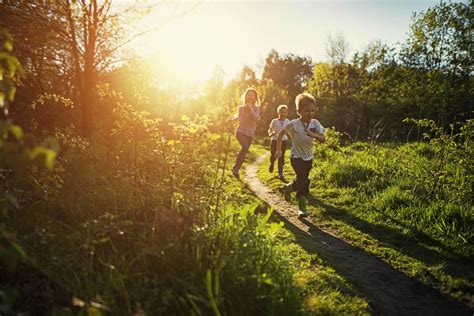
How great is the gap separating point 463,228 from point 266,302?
3.74 metres

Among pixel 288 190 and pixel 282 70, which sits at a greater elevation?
pixel 282 70

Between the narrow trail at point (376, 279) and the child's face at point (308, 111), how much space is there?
198 centimetres

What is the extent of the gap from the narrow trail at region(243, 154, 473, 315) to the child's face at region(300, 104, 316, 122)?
198 cm

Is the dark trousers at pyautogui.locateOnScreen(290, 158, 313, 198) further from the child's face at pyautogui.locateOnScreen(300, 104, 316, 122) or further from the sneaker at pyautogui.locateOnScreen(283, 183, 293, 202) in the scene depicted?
the child's face at pyautogui.locateOnScreen(300, 104, 316, 122)

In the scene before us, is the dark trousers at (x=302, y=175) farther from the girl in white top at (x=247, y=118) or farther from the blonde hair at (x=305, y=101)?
the girl in white top at (x=247, y=118)

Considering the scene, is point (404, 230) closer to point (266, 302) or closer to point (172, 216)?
point (266, 302)

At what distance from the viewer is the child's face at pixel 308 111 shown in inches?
222

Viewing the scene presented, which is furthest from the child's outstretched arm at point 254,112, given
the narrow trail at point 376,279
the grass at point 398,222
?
the narrow trail at point 376,279

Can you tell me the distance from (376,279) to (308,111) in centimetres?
321

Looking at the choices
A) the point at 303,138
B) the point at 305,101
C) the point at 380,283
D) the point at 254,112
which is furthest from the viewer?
the point at 254,112

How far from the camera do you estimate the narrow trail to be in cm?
281

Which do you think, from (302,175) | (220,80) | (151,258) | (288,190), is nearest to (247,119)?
(288,190)

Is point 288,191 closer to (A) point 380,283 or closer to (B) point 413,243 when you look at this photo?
(B) point 413,243

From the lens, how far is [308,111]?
18.6 feet
